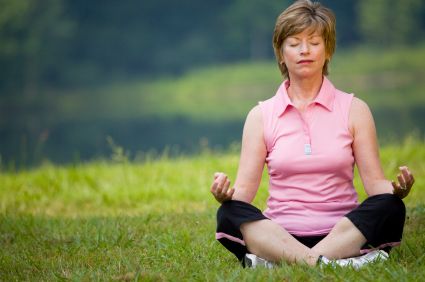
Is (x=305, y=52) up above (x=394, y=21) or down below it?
above

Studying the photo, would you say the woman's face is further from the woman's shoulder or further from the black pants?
the black pants

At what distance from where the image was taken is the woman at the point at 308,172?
10.5 feet

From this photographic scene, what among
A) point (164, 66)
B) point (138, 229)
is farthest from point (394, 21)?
point (138, 229)

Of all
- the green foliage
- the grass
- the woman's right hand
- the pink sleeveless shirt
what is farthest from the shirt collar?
the green foliage

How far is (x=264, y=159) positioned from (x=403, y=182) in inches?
26.9

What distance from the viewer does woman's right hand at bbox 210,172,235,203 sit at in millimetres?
3129

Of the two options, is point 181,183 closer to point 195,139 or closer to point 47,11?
point 195,139

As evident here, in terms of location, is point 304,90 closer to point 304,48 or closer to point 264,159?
point 304,48

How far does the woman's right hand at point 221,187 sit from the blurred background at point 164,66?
16.8 meters

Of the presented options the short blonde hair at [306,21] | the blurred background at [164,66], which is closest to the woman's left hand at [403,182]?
the short blonde hair at [306,21]

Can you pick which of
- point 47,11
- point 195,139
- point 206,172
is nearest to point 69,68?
point 47,11

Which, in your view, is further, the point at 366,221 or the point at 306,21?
the point at 306,21

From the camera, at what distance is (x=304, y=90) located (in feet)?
A: 11.4

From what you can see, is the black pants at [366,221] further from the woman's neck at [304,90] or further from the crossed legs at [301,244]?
the woman's neck at [304,90]
